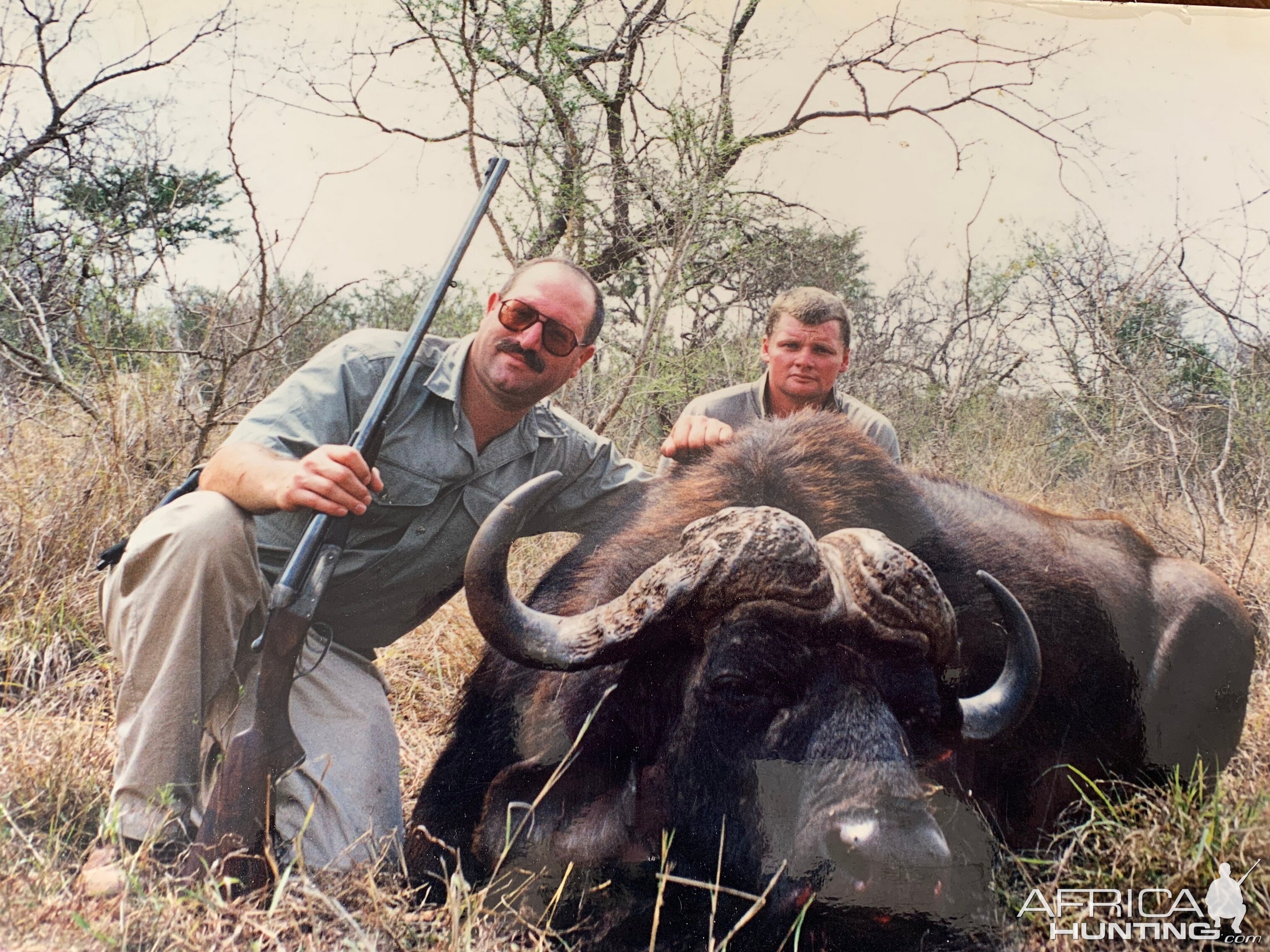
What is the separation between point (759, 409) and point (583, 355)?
0.63 m

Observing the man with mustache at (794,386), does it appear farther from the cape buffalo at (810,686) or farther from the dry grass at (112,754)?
the dry grass at (112,754)

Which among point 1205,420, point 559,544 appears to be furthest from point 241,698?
point 1205,420

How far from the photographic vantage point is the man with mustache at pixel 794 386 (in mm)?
2432

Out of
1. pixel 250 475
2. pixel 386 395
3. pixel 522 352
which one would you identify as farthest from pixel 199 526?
pixel 522 352

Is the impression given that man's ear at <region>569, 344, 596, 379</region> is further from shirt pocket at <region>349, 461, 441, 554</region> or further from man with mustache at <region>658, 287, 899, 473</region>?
shirt pocket at <region>349, 461, 441, 554</region>

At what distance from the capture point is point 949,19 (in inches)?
99.3

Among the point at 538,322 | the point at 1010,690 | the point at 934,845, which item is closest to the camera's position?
the point at 934,845

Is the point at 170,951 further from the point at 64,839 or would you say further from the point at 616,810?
the point at 616,810

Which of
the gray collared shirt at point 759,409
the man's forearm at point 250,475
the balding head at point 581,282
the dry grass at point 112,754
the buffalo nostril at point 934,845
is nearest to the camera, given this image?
the buffalo nostril at point 934,845

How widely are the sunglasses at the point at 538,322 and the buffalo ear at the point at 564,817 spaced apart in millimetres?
1232

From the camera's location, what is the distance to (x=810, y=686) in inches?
80.4

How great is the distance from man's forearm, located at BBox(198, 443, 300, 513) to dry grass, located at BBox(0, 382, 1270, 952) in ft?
1.14

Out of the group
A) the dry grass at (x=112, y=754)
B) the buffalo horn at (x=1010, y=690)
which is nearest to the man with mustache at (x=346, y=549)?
the dry grass at (x=112, y=754)

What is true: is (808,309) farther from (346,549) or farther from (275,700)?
(275,700)
